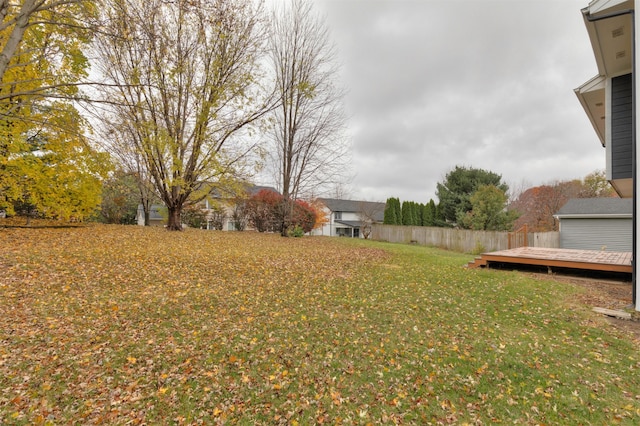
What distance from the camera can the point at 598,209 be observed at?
18.2 metres

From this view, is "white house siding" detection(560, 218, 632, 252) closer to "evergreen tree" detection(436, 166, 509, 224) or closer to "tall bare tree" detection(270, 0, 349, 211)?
"evergreen tree" detection(436, 166, 509, 224)

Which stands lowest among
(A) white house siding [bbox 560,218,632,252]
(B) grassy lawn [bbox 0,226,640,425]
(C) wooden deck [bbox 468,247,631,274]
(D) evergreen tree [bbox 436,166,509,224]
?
(B) grassy lawn [bbox 0,226,640,425]

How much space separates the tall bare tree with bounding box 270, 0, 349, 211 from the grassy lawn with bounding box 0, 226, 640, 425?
9832 mm

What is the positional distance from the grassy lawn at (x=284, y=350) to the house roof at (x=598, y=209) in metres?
16.1

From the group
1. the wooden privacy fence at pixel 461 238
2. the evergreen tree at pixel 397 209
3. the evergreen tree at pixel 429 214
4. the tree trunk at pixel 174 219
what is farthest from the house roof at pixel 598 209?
the tree trunk at pixel 174 219

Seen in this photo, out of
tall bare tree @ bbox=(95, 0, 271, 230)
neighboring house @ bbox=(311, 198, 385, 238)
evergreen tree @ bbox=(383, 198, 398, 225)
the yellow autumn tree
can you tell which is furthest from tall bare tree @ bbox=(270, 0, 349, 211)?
neighboring house @ bbox=(311, 198, 385, 238)

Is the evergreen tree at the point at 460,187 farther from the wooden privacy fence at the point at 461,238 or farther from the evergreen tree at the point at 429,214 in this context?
the wooden privacy fence at the point at 461,238

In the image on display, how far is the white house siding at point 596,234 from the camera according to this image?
17234 mm

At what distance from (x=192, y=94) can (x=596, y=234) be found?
24.9m

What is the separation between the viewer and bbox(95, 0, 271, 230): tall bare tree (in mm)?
9984

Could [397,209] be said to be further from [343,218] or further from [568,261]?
[568,261]

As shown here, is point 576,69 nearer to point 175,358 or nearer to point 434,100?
point 434,100

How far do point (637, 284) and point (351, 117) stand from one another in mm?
13208

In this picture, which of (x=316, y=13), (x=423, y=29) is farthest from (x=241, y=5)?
(x=423, y=29)
